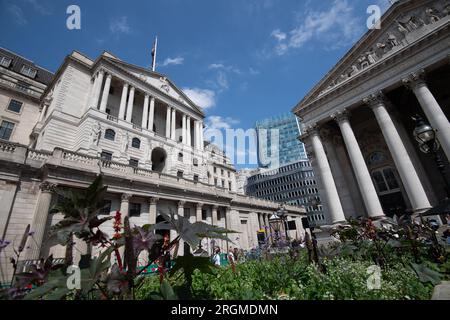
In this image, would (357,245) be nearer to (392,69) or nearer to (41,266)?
(41,266)

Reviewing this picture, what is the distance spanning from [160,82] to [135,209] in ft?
77.4

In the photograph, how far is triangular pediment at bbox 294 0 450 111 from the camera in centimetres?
1507

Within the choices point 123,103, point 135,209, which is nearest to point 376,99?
point 135,209

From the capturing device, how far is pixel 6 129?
26.1 m

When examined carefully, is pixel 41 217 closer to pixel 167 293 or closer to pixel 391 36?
pixel 167 293

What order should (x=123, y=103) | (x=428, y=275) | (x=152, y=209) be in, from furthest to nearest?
(x=123, y=103)
(x=152, y=209)
(x=428, y=275)

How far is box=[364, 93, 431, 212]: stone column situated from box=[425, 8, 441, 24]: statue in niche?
606cm

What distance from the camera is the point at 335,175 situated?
20281 mm

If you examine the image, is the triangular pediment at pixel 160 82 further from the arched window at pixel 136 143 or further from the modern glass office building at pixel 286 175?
the modern glass office building at pixel 286 175

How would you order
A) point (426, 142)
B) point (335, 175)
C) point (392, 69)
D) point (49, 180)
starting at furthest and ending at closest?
1. point (335, 175)
2. point (392, 69)
3. point (49, 180)
4. point (426, 142)
